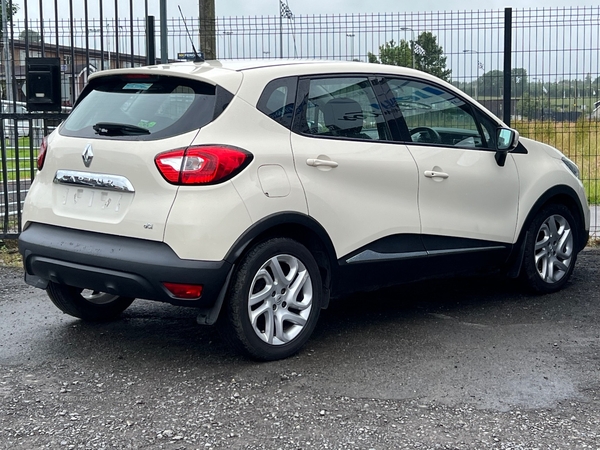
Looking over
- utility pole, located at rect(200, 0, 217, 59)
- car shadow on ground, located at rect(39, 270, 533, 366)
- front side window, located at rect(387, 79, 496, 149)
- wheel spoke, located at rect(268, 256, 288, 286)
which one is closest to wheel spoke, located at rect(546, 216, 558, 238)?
car shadow on ground, located at rect(39, 270, 533, 366)

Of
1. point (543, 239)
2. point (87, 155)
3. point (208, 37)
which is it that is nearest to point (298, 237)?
point (87, 155)

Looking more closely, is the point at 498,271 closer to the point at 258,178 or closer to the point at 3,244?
the point at 258,178

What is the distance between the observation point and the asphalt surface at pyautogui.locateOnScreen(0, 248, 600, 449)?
12.8 feet

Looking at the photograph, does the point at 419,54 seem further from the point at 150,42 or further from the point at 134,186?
the point at 134,186

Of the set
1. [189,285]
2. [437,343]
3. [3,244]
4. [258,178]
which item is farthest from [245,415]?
[3,244]

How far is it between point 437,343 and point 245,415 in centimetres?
169

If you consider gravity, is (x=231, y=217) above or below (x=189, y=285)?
above

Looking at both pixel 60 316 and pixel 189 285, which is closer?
pixel 189 285

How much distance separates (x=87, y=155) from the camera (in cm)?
486

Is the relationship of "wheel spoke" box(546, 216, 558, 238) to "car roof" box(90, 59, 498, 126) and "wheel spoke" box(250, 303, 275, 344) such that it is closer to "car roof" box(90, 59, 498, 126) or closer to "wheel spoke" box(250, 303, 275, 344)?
"car roof" box(90, 59, 498, 126)

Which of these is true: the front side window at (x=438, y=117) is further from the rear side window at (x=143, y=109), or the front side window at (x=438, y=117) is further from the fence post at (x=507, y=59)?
the fence post at (x=507, y=59)

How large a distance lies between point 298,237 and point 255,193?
501 millimetres

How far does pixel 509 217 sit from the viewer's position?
627 centimetres

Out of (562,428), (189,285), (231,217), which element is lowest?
(562,428)
